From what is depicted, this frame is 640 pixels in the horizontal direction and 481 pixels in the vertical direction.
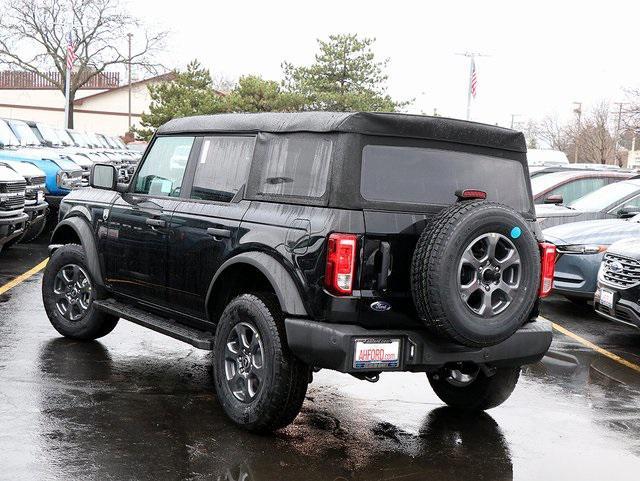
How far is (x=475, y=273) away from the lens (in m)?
4.75

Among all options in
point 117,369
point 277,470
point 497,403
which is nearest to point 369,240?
point 277,470

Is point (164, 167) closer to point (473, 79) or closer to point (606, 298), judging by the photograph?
point (606, 298)

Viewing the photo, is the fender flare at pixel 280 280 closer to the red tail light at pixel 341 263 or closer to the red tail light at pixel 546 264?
the red tail light at pixel 341 263

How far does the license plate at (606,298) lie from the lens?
27.4 ft

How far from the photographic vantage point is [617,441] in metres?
5.48

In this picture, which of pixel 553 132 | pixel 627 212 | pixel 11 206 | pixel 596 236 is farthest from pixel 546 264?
pixel 553 132

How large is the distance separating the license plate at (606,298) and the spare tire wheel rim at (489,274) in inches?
152

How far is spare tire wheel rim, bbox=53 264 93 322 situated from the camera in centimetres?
730

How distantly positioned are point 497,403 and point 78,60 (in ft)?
180

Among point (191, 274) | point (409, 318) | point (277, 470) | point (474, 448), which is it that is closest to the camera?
point (277, 470)

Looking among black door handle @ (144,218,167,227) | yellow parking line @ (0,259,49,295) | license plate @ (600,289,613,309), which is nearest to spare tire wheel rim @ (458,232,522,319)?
black door handle @ (144,218,167,227)

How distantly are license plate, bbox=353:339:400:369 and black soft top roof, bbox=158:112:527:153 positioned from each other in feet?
3.86

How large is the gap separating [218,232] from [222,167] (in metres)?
0.54

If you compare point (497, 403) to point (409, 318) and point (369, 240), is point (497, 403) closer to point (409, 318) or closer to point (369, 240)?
point (409, 318)
